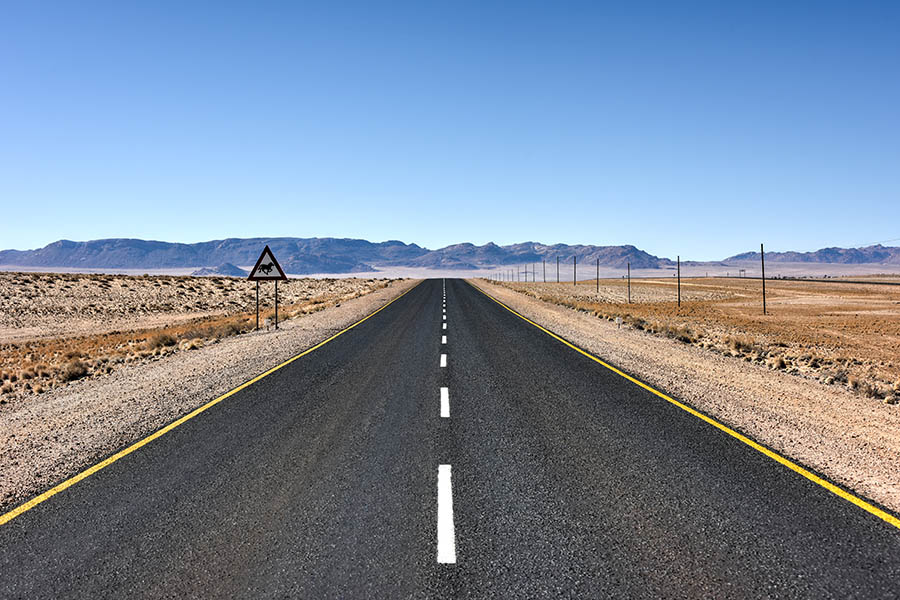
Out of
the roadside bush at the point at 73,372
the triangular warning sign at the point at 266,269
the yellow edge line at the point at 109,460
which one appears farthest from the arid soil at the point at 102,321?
the yellow edge line at the point at 109,460

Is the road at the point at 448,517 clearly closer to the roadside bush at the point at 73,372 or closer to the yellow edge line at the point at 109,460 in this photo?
the yellow edge line at the point at 109,460

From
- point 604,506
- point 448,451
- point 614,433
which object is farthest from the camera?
point 614,433

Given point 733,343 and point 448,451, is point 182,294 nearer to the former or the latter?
point 733,343

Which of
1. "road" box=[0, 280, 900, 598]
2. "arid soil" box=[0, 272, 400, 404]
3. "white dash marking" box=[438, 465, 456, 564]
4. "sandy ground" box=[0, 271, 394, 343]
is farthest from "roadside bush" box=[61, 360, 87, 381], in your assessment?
"sandy ground" box=[0, 271, 394, 343]

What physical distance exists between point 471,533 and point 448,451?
6.63 ft

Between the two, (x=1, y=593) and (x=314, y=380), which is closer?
(x=1, y=593)

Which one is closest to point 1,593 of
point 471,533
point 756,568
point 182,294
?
point 471,533

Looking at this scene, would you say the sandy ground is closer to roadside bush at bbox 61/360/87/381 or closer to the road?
roadside bush at bbox 61/360/87/381

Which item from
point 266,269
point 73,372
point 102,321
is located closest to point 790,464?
point 73,372

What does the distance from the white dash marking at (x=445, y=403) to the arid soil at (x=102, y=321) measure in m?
8.38

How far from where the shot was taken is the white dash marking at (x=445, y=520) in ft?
13.0

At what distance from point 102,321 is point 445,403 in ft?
125

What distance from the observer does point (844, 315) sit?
38.4m

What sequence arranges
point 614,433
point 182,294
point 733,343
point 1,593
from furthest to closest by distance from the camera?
point 182,294, point 733,343, point 614,433, point 1,593
